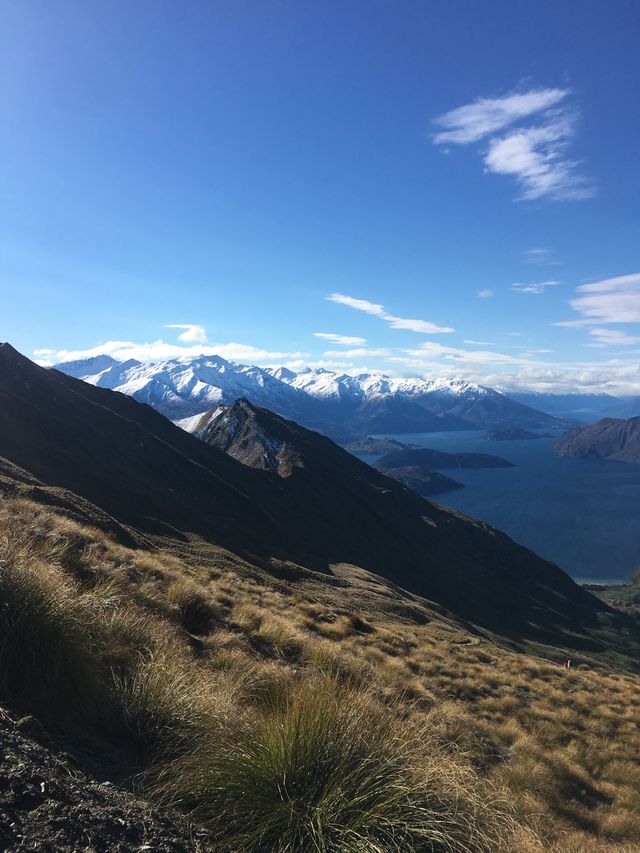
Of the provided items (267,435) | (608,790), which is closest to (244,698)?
(608,790)

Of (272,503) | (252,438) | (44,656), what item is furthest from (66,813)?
(252,438)

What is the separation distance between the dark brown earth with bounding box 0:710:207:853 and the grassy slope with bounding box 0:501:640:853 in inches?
11.6

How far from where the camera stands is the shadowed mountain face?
145ft

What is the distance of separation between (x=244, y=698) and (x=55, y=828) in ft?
10.7

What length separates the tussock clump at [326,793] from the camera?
291 cm

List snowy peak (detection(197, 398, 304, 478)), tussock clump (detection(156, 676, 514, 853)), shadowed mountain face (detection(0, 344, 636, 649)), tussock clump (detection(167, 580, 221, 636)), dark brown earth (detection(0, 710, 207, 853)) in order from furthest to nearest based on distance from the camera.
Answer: snowy peak (detection(197, 398, 304, 478)), shadowed mountain face (detection(0, 344, 636, 649)), tussock clump (detection(167, 580, 221, 636)), tussock clump (detection(156, 676, 514, 853)), dark brown earth (detection(0, 710, 207, 853))

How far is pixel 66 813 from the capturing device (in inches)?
100

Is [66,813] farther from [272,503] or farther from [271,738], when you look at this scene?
[272,503]

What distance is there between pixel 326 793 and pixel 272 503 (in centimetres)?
7238

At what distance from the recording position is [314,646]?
386 inches

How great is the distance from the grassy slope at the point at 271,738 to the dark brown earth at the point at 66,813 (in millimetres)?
293

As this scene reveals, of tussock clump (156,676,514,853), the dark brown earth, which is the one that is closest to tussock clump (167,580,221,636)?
tussock clump (156,676,514,853)

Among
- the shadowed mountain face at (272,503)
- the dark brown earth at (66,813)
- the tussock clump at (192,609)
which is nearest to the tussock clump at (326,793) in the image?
the dark brown earth at (66,813)

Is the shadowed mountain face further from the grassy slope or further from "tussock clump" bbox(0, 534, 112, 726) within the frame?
"tussock clump" bbox(0, 534, 112, 726)
